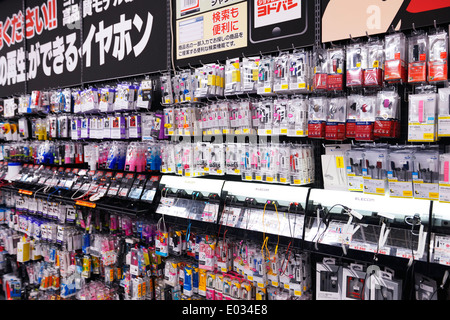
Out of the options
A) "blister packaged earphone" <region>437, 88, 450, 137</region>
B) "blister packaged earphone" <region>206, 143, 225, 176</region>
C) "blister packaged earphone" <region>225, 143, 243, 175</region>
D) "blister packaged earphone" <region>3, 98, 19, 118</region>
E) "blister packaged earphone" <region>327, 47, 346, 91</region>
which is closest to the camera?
"blister packaged earphone" <region>437, 88, 450, 137</region>

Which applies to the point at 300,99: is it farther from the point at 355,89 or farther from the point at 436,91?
the point at 436,91

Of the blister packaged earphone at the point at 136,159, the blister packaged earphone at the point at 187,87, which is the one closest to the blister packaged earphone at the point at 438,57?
the blister packaged earphone at the point at 187,87

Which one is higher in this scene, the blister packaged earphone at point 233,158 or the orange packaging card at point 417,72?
the orange packaging card at point 417,72

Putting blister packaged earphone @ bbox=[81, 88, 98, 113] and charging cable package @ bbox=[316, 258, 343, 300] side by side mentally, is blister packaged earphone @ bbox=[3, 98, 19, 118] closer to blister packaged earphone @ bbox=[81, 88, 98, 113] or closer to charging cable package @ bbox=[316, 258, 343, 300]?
blister packaged earphone @ bbox=[81, 88, 98, 113]

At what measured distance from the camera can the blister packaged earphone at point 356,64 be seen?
2.03m

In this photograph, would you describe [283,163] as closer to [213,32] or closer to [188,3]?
[213,32]

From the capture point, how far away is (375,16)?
2129 mm

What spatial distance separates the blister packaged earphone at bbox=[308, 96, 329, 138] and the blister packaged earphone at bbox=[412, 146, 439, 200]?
58 cm

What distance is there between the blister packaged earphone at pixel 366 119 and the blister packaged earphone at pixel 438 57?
0.33m

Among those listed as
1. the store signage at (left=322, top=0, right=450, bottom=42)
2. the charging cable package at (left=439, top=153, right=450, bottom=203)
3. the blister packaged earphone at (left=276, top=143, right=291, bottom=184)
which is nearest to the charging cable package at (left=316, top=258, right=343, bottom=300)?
the blister packaged earphone at (left=276, top=143, right=291, bottom=184)

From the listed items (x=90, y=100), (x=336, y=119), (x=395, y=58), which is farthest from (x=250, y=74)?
(x=90, y=100)

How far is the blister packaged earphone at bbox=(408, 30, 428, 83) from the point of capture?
1.85 meters

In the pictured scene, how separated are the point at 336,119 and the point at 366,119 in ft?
0.62

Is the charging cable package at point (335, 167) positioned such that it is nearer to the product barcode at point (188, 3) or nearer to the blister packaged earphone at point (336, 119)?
the blister packaged earphone at point (336, 119)
